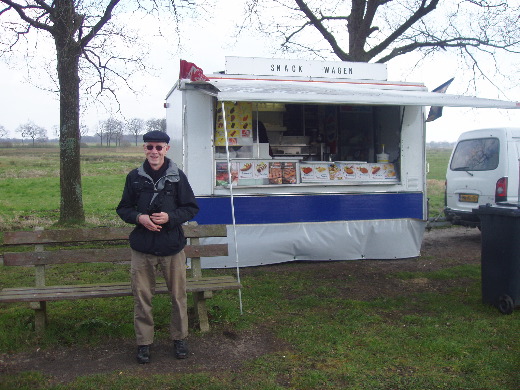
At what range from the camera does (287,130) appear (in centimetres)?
939

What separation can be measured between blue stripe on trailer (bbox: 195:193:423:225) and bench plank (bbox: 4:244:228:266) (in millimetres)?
2207

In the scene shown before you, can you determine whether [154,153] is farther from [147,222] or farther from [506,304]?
[506,304]

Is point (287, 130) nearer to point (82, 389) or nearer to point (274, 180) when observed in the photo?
point (274, 180)

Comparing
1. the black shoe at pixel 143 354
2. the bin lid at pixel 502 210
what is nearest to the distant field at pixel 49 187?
the black shoe at pixel 143 354

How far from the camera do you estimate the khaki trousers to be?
4398mm

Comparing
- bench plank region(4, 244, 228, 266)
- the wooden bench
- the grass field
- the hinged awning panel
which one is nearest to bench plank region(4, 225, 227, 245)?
the wooden bench

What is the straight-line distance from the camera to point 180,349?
4504mm

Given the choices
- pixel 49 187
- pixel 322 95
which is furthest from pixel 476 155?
pixel 49 187

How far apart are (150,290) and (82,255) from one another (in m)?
1.03

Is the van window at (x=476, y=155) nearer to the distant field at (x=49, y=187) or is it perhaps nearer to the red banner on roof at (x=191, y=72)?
the distant field at (x=49, y=187)

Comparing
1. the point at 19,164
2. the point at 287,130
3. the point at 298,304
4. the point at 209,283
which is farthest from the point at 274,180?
the point at 19,164

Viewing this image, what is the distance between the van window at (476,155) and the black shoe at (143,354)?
7.42m

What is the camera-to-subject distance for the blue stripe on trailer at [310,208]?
7.66m

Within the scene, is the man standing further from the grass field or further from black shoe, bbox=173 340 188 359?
the grass field
